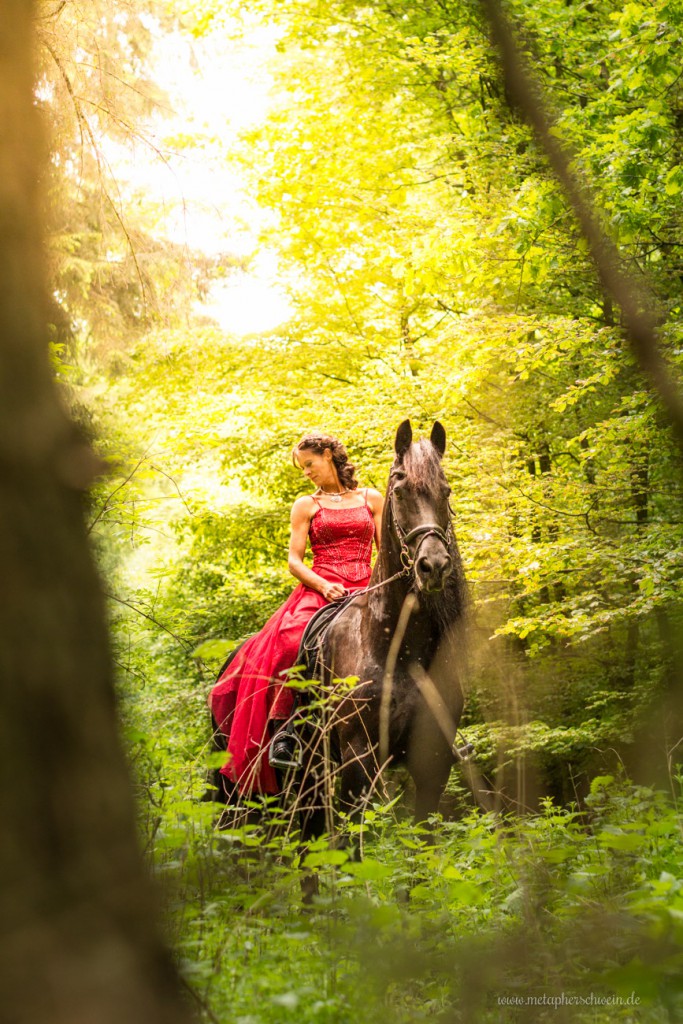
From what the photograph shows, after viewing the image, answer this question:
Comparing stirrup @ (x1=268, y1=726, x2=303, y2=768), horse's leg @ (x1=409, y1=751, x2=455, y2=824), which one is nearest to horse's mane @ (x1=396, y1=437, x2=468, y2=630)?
horse's leg @ (x1=409, y1=751, x2=455, y2=824)

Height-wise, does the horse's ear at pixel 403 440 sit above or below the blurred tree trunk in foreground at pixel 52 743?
above

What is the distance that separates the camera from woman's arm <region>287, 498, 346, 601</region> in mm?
5797

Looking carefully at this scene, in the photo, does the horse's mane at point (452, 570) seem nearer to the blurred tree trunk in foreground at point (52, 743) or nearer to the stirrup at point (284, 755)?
the stirrup at point (284, 755)

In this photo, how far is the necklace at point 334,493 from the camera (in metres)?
6.05

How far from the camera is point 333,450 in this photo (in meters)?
5.96

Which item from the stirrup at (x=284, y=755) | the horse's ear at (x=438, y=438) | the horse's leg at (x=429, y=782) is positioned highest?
the horse's ear at (x=438, y=438)

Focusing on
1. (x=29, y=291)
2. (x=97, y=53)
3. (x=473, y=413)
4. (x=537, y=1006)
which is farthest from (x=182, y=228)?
(x=473, y=413)

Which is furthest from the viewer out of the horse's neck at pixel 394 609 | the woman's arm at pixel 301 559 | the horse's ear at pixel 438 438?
the woman's arm at pixel 301 559

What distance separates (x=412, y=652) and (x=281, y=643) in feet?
3.41

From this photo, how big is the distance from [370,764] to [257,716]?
1117 mm

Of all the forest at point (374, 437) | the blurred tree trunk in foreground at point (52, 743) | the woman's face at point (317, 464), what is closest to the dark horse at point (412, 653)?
the forest at point (374, 437)

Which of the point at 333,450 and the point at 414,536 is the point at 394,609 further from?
the point at 333,450

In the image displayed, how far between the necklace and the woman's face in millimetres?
88

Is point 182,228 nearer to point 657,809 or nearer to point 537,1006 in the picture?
point 657,809
